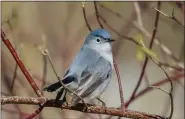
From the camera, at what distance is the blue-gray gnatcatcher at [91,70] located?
228cm

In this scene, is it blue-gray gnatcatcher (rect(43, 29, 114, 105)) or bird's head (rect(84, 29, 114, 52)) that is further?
bird's head (rect(84, 29, 114, 52))

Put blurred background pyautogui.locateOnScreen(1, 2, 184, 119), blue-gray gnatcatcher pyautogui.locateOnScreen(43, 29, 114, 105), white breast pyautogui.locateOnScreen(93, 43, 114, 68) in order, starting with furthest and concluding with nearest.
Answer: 1. blurred background pyautogui.locateOnScreen(1, 2, 184, 119)
2. white breast pyautogui.locateOnScreen(93, 43, 114, 68)
3. blue-gray gnatcatcher pyautogui.locateOnScreen(43, 29, 114, 105)

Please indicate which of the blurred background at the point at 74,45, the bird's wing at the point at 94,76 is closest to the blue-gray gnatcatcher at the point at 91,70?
the bird's wing at the point at 94,76

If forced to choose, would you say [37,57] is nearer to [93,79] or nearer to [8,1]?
[8,1]

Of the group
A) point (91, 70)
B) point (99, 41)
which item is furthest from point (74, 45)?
point (91, 70)

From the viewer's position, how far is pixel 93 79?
2414mm

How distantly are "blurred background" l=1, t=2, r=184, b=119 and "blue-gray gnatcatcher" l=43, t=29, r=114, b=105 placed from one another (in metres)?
0.33

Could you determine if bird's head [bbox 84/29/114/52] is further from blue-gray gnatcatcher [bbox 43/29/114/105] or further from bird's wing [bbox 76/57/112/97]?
bird's wing [bbox 76/57/112/97]

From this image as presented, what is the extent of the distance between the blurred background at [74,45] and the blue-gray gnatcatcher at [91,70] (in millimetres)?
330

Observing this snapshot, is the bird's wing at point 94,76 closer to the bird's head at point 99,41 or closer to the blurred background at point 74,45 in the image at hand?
the bird's head at point 99,41

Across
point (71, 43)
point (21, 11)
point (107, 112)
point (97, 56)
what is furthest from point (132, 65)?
point (107, 112)

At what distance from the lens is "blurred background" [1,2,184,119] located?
329 cm

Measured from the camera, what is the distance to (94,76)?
2.45 m

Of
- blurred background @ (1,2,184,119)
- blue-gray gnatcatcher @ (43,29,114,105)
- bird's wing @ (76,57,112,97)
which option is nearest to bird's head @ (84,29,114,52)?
blue-gray gnatcatcher @ (43,29,114,105)
